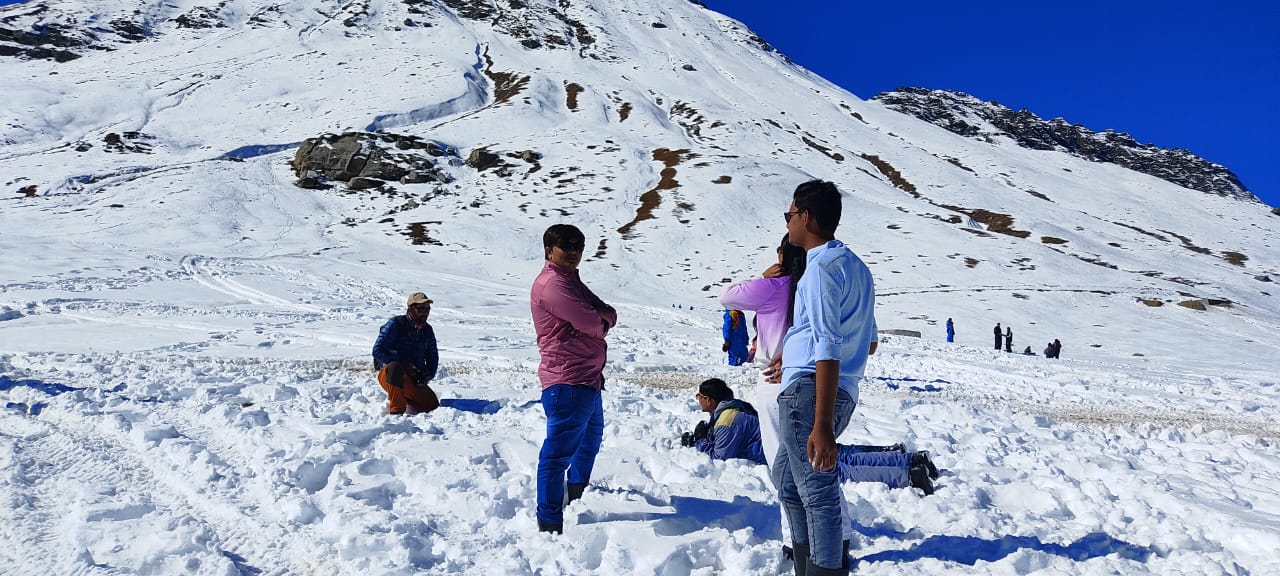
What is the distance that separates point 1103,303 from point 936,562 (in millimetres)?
33989

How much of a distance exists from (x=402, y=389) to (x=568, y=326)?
379 centimetres

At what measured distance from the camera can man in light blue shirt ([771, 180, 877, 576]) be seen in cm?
283

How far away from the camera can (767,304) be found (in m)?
3.60

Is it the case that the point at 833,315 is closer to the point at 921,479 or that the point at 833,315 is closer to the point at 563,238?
the point at 563,238

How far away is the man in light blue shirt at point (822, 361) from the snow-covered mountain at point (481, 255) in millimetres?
758

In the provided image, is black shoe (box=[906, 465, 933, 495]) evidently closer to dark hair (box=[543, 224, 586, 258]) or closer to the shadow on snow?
the shadow on snow

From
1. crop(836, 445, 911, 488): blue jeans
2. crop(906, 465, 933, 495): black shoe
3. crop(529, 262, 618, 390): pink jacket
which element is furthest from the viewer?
crop(836, 445, 911, 488): blue jeans

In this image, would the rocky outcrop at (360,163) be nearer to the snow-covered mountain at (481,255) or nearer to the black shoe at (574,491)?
the snow-covered mountain at (481,255)

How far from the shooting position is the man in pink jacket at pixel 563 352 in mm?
4043

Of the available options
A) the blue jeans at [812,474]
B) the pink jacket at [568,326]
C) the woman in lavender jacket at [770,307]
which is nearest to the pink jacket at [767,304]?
the woman in lavender jacket at [770,307]

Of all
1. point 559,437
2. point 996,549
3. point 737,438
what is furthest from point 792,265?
point 737,438

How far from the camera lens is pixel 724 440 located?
5.80m

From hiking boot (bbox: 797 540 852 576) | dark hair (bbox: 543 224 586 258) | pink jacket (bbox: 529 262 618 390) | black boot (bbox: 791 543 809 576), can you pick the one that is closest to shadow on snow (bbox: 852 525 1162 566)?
black boot (bbox: 791 543 809 576)

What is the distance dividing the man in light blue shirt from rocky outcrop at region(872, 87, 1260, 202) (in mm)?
164841
